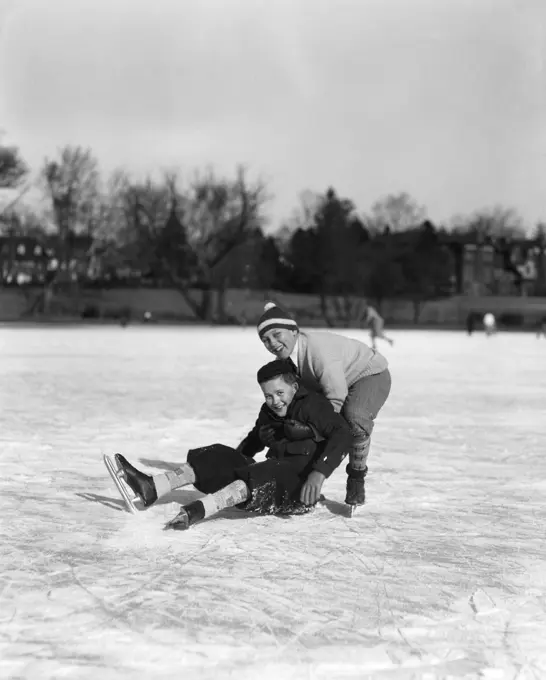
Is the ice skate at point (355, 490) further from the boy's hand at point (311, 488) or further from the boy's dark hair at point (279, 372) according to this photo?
the boy's dark hair at point (279, 372)

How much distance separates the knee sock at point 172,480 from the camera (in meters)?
4.92

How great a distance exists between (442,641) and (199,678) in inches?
32.5

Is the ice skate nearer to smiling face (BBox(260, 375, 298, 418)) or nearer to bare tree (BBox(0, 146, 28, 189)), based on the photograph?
smiling face (BBox(260, 375, 298, 418))

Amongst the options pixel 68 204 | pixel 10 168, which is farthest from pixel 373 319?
pixel 68 204

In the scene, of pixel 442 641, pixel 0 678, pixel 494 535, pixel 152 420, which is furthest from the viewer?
pixel 152 420

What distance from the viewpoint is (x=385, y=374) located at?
205 inches

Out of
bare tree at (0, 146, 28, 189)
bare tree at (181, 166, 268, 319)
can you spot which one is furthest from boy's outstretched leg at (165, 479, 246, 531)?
bare tree at (181, 166, 268, 319)

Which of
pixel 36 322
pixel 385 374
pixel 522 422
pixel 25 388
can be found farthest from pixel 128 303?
pixel 385 374

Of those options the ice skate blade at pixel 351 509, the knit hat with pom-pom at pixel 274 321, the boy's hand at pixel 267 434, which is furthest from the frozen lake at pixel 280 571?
the knit hat with pom-pom at pixel 274 321

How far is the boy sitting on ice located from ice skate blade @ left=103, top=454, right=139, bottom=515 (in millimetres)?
53

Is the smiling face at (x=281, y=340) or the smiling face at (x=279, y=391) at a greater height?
the smiling face at (x=281, y=340)

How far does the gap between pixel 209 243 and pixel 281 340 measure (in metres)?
57.5

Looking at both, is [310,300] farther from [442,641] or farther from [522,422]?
[442,641]

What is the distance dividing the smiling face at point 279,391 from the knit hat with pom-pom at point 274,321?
9.7 inches
